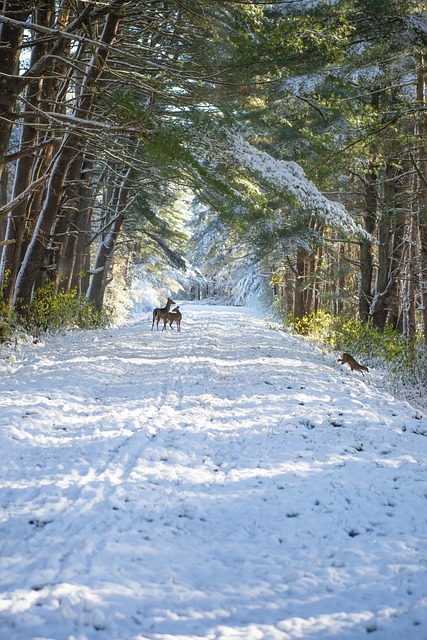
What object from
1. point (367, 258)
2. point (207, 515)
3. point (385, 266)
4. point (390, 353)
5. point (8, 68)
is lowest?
point (207, 515)

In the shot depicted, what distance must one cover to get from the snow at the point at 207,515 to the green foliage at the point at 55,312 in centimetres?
552

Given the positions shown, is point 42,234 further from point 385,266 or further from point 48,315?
point 385,266

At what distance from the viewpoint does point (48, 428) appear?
5.40 meters

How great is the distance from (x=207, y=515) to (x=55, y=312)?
435 inches

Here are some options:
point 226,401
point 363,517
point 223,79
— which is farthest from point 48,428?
point 223,79

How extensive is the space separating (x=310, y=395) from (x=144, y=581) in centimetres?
532

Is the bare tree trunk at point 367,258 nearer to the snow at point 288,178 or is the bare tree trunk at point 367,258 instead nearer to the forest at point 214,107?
the forest at point 214,107

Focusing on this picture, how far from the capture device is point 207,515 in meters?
3.69

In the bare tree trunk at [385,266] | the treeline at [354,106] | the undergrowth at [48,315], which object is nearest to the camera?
the treeline at [354,106]

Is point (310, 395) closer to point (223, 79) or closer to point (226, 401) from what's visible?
point (226, 401)

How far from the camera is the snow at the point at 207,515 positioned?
2561 millimetres

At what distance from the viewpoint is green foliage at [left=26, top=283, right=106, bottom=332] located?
12.8 meters

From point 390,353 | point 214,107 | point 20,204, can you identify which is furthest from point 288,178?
point 20,204

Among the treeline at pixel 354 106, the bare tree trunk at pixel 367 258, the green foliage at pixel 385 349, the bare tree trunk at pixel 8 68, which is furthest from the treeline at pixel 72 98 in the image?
the bare tree trunk at pixel 367 258
